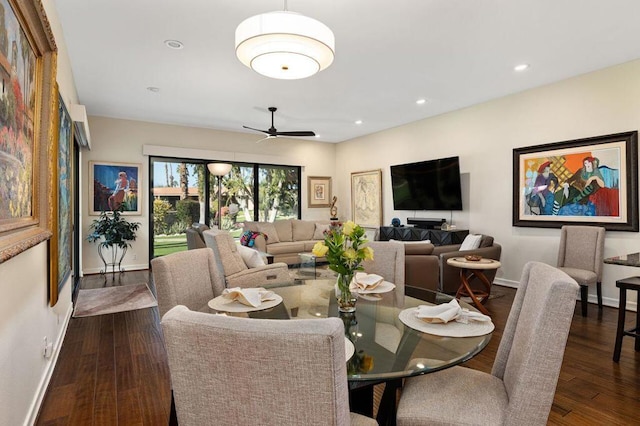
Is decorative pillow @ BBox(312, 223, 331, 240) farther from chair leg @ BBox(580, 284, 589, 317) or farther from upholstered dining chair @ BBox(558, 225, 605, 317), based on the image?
chair leg @ BBox(580, 284, 589, 317)

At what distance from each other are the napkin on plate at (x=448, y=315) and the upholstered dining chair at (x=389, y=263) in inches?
36.8

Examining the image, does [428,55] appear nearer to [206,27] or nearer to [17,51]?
[206,27]

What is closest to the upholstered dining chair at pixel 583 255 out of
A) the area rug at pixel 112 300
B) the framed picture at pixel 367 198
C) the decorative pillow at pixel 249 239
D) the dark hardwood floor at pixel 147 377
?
the dark hardwood floor at pixel 147 377

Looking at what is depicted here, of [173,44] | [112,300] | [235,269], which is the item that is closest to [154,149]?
[112,300]

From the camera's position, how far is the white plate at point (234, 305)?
173cm

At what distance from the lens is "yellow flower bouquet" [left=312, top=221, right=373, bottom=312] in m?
1.72

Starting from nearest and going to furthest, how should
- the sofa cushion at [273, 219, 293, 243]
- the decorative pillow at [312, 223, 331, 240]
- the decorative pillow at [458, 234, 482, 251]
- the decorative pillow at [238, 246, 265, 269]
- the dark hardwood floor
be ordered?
the dark hardwood floor → the decorative pillow at [238, 246, 265, 269] → the decorative pillow at [458, 234, 482, 251] → the sofa cushion at [273, 219, 293, 243] → the decorative pillow at [312, 223, 331, 240]

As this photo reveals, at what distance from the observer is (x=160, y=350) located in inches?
118

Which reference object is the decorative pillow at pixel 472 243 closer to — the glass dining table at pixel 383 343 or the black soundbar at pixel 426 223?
the black soundbar at pixel 426 223

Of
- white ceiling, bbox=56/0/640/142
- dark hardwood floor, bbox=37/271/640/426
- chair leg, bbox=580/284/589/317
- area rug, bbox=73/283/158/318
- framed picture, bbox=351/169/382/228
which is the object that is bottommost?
dark hardwood floor, bbox=37/271/640/426

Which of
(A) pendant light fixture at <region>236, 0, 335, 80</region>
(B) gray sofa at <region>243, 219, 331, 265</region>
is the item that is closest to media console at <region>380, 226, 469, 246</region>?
(B) gray sofa at <region>243, 219, 331, 265</region>

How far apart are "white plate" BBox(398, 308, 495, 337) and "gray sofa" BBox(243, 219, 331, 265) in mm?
5006

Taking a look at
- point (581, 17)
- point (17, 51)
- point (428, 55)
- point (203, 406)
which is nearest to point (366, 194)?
point (428, 55)

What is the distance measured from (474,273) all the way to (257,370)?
3.82 metres
